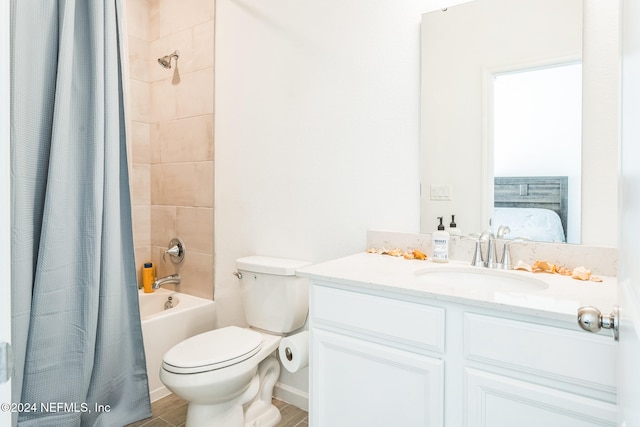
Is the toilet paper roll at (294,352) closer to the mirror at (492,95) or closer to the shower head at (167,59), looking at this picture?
the mirror at (492,95)

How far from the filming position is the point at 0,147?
1.71ft

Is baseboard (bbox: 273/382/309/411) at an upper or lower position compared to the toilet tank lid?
lower

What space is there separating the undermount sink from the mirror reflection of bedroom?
190mm

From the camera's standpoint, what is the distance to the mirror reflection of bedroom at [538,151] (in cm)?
133

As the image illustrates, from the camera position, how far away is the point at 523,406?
3.13 feet

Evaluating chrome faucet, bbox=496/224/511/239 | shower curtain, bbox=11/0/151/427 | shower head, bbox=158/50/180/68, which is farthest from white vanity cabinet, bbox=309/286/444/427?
shower head, bbox=158/50/180/68

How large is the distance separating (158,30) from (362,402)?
8.55ft

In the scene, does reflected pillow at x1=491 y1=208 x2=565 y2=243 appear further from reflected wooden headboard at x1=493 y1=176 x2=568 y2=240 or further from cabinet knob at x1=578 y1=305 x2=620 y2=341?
cabinet knob at x1=578 y1=305 x2=620 y2=341

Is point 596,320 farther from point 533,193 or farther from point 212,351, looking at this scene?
point 212,351

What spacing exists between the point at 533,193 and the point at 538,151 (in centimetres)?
15

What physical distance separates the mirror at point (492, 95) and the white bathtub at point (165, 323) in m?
1.44

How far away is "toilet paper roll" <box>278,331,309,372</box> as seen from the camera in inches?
66.1

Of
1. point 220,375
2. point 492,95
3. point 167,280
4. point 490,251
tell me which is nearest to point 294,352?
point 220,375

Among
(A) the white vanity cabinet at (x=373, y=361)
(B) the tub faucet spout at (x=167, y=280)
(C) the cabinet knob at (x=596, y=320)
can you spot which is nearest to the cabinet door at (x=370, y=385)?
(A) the white vanity cabinet at (x=373, y=361)
